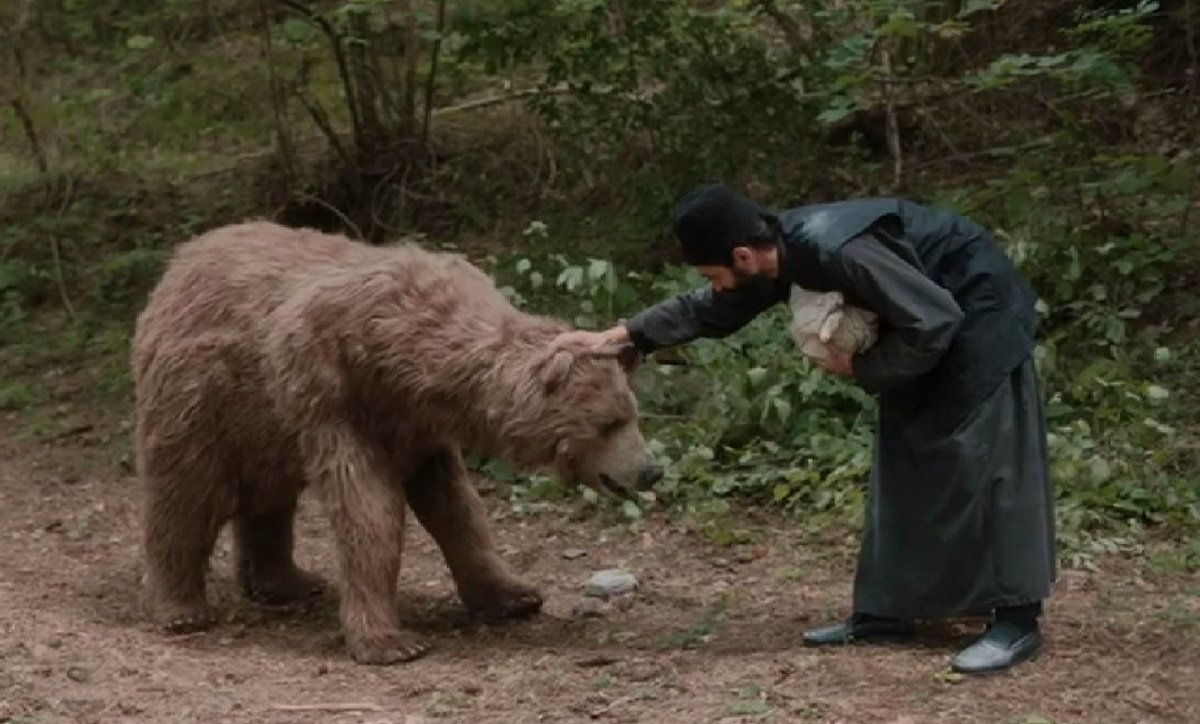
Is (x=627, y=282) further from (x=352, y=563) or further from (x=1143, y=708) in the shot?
(x=1143, y=708)

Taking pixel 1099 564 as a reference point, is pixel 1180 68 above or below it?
above

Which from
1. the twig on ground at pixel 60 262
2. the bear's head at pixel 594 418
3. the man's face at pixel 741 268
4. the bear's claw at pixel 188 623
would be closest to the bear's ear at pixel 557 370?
the bear's head at pixel 594 418

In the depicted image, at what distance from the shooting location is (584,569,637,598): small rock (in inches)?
287

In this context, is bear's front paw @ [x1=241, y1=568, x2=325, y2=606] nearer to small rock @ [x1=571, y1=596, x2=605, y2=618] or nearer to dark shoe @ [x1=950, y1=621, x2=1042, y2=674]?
small rock @ [x1=571, y1=596, x2=605, y2=618]

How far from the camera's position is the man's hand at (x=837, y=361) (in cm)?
568

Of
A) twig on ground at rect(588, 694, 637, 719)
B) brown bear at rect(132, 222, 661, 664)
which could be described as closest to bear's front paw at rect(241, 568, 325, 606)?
brown bear at rect(132, 222, 661, 664)

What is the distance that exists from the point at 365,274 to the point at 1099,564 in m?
3.01

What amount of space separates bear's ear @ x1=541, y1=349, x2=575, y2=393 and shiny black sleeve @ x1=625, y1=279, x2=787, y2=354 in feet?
0.79

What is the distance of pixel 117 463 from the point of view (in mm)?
9875

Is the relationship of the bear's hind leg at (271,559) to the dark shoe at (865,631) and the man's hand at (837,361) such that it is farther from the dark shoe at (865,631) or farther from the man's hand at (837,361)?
the man's hand at (837,361)

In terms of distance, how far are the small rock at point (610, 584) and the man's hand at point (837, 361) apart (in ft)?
6.18

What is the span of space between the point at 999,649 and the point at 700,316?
57.4 inches

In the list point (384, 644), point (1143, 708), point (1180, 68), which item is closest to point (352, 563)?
point (384, 644)

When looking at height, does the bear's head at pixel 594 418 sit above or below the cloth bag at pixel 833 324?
below
